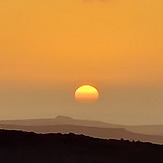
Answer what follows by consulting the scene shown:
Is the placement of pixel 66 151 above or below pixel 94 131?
below

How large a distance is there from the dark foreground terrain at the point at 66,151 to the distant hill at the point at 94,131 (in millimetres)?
190

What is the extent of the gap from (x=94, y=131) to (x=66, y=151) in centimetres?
42

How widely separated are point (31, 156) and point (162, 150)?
2.37 ft

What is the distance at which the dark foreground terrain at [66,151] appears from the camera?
3504 mm

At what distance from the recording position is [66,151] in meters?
3.61

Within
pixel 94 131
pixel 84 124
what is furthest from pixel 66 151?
pixel 84 124

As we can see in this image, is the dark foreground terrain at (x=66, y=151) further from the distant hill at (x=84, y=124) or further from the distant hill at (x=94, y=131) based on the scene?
the distant hill at (x=84, y=124)

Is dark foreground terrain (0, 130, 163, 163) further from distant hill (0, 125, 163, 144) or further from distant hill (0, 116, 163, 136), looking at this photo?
distant hill (0, 116, 163, 136)

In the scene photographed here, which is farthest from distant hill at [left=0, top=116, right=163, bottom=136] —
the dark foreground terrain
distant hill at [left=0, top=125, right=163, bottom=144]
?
the dark foreground terrain

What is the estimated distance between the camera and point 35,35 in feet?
13.6

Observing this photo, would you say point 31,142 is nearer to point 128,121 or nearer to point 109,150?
point 109,150

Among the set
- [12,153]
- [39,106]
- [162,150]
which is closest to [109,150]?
[162,150]

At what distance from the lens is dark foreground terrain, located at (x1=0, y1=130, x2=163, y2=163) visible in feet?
11.5

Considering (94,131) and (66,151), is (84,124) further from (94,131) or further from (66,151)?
(66,151)
